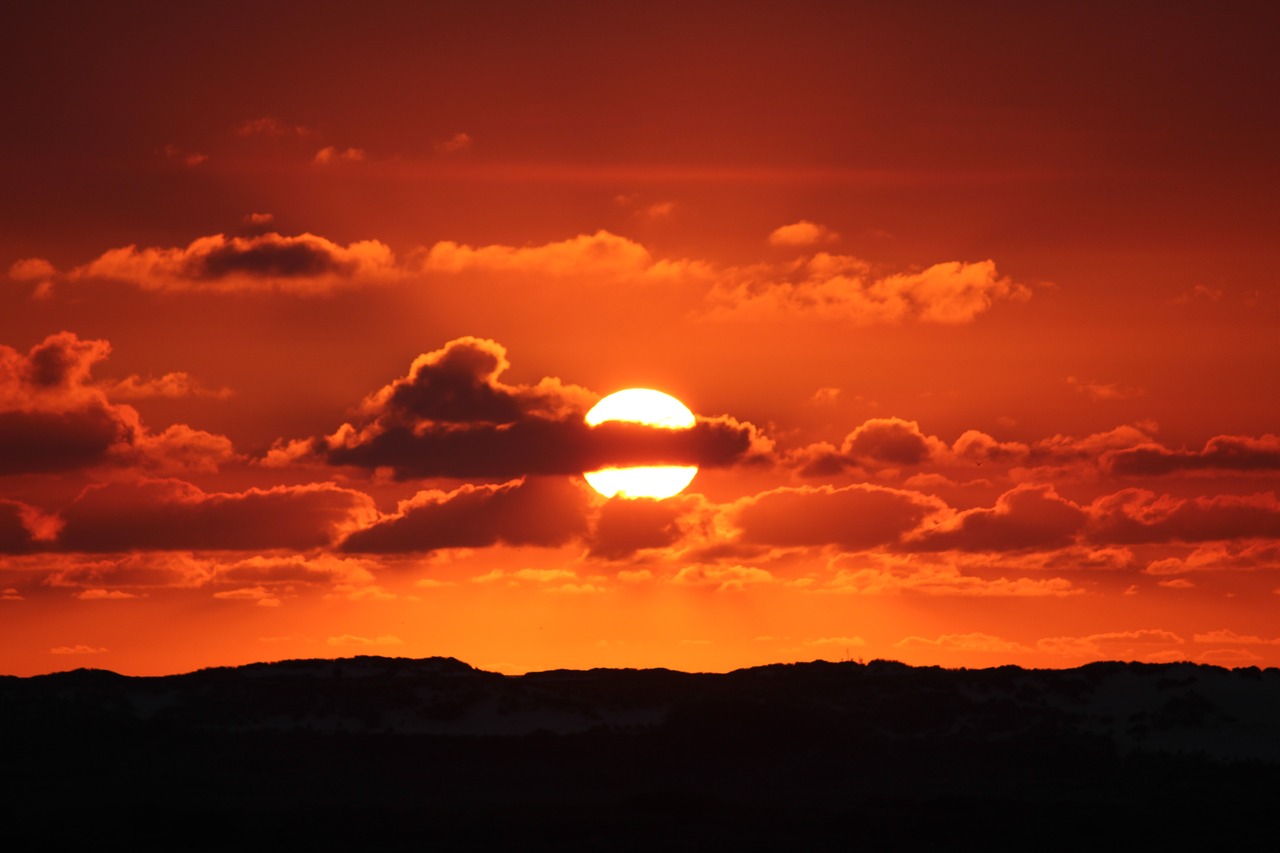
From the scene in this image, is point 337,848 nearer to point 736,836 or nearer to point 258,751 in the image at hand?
point 736,836

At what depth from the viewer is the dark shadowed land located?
6231cm

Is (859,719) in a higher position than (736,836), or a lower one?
higher

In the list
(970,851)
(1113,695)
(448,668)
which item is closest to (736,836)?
(970,851)

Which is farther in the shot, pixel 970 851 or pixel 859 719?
pixel 859 719

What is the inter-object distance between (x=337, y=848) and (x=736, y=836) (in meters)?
12.4

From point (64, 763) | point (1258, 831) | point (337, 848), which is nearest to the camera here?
point (337, 848)

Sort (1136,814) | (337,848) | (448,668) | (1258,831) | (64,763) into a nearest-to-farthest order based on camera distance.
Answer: (337,848) → (1258,831) → (1136,814) → (64,763) → (448,668)

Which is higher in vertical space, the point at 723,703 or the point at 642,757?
the point at 723,703

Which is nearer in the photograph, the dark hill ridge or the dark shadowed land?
the dark shadowed land

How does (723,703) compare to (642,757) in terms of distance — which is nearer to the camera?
(642,757)

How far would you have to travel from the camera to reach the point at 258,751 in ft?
269

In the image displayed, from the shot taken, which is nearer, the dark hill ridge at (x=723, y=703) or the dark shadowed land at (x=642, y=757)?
the dark shadowed land at (x=642, y=757)

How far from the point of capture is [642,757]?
81438 mm

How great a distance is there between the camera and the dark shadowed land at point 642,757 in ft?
204
